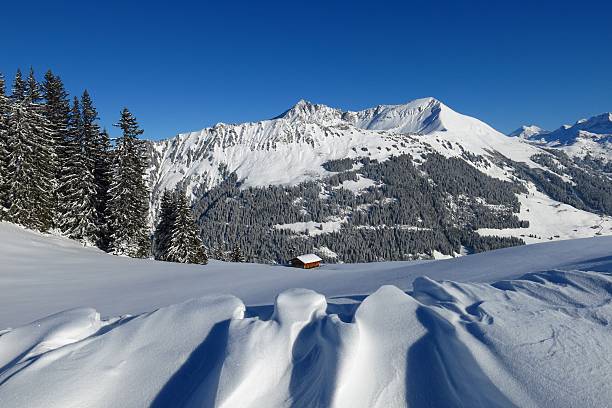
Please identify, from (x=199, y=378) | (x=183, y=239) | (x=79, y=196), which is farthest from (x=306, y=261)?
(x=199, y=378)

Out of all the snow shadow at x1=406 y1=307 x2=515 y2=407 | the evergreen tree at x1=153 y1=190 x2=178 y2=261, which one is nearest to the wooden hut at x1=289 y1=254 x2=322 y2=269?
the evergreen tree at x1=153 y1=190 x2=178 y2=261

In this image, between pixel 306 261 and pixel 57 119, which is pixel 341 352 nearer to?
pixel 57 119

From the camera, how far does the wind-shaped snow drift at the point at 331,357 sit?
2496mm

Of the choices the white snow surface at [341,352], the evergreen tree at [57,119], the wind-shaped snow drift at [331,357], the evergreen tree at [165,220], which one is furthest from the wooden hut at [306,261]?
the wind-shaped snow drift at [331,357]

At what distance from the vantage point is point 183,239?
32.2 meters

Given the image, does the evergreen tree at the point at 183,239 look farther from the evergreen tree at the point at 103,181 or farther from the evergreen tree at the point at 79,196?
the evergreen tree at the point at 79,196

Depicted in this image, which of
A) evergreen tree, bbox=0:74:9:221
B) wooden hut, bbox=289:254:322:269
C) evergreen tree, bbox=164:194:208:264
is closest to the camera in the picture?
evergreen tree, bbox=0:74:9:221

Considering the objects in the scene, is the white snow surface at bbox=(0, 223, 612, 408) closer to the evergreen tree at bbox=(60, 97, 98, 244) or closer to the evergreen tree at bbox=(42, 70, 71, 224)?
the evergreen tree at bbox=(60, 97, 98, 244)

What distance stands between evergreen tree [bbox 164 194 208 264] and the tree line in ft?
0.30

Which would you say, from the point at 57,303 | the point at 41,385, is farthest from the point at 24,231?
the point at 41,385

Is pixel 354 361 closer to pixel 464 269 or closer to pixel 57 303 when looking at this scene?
pixel 464 269

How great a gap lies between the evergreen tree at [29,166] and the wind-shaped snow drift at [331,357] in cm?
2803

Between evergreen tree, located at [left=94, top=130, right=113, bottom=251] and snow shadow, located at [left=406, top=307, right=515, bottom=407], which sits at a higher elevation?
evergreen tree, located at [left=94, top=130, right=113, bottom=251]

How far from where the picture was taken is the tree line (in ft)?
86.3
